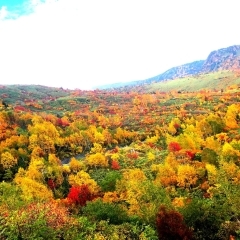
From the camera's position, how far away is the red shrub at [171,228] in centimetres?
4116

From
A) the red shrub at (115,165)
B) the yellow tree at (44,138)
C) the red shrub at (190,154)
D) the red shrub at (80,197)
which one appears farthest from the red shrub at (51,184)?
the red shrub at (190,154)

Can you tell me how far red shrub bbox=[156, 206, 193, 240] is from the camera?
41.2m

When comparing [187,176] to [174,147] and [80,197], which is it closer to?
[80,197]

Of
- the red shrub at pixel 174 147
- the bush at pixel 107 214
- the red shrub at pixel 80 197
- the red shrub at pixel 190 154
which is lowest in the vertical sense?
the red shrub at pixel 174 147

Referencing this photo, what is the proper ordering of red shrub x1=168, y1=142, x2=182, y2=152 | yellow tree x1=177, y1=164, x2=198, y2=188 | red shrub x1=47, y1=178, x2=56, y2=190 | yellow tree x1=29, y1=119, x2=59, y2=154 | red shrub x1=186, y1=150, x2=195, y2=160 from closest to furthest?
Answer: yellow tree x1=177, y1=164, x2=198, y2=188, red shrub x1=47, y1=178, x2=56, y2=190, red shrub x1=186, y1=150, x2=195, y2=160, red shrub x1=168, y1=142, x2=182, y2=152, yellow tree x1=29, y1=119, x2=59, y2=154

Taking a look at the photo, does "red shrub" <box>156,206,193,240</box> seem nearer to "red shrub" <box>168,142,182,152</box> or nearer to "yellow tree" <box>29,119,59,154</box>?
"red shrub" <box>168,142,182,152</box>

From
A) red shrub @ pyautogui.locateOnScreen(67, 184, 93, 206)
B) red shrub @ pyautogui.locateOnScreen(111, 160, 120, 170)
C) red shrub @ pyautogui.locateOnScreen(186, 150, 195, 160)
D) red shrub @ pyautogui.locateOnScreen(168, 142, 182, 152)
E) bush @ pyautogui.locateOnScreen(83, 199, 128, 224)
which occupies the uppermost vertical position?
bush @ pyautogui.locateOnScreen(83, 199, 128, 224)

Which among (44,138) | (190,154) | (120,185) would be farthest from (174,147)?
(44,138)

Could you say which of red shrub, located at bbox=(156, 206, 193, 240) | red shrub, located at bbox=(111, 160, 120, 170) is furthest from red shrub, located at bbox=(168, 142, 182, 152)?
red shrub, located at bbox=(156, 206, 193, 240)

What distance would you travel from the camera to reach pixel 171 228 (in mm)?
41219

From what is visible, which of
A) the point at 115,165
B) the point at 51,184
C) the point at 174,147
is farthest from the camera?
the point at 174,147

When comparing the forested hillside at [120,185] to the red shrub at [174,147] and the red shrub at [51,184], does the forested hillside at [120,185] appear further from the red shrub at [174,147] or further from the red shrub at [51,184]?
the red shrub at [174,147]

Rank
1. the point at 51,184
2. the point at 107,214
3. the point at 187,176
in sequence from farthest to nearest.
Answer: the point at 51,184 < the point at 187,176 < the point at 107,214

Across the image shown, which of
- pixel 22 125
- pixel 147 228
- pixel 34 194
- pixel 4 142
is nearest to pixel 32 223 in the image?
pixel 147 228
